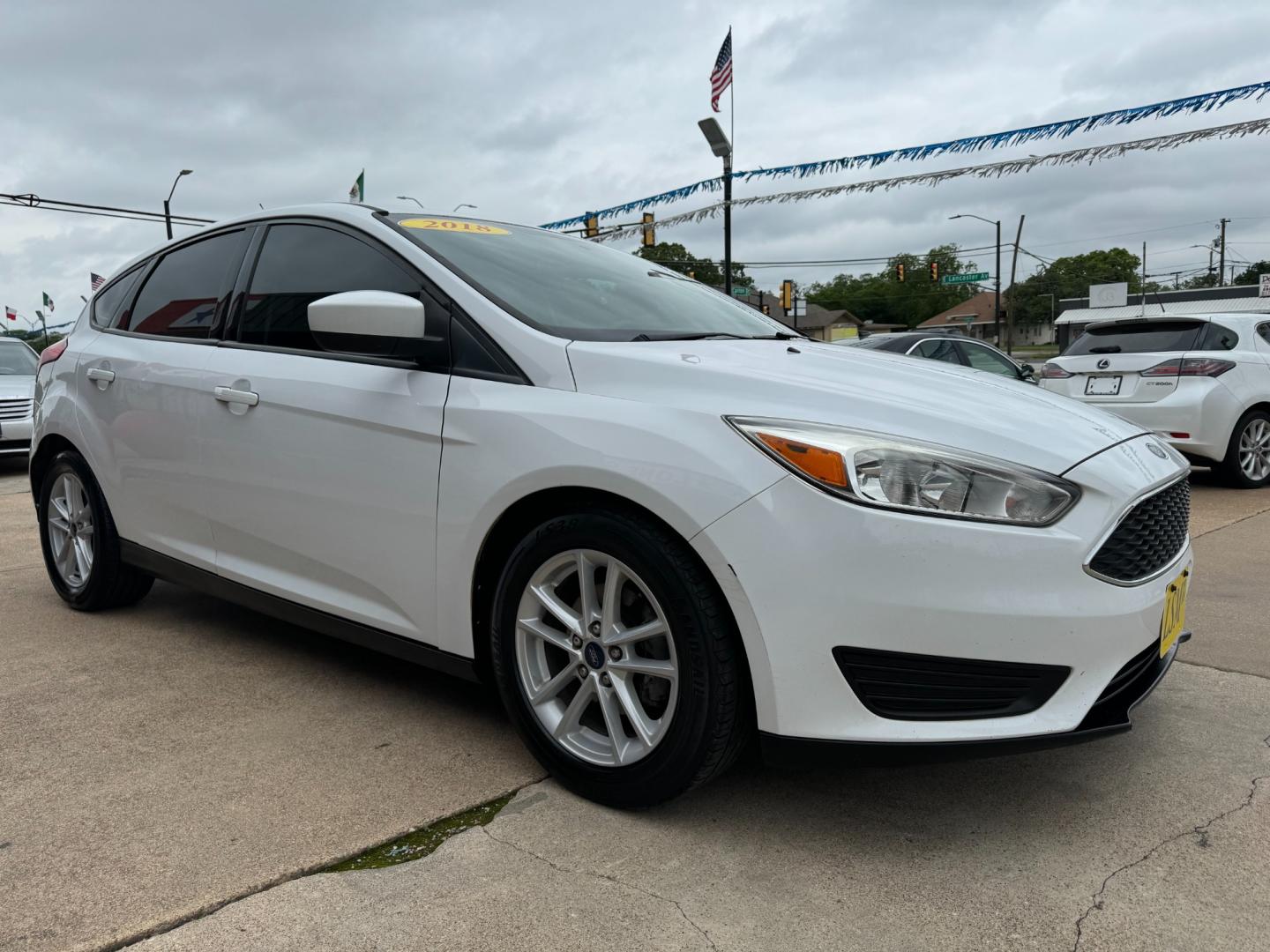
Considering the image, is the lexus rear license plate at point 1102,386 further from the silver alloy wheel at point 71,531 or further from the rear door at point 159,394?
the silver alloy wheel at point 71,531

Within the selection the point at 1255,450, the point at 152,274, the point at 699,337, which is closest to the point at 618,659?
the point at 699,337

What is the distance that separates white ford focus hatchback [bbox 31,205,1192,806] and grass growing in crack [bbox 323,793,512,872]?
0.22 m

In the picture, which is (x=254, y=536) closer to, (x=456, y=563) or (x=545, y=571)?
(x=456, y=563)

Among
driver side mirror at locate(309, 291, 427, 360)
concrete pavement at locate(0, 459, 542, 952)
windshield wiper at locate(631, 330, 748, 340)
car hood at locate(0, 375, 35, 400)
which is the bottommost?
concrete pavement at locate(0, 459, 542, 952)

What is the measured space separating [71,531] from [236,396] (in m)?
1.65

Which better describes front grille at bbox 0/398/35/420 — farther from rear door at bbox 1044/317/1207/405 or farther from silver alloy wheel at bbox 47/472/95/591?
rear door at bbox 1044/317/1207/405

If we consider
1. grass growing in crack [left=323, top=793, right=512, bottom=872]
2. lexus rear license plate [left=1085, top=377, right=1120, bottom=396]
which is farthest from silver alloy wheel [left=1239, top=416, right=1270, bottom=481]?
grass growing in crack [left=323, top=793, right=512, bottom=872]

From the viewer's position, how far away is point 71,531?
431 cm

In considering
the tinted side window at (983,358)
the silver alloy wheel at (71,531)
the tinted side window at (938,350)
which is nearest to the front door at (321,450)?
the silver alloy wheel at (71,531)

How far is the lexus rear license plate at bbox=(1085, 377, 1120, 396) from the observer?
8.08m

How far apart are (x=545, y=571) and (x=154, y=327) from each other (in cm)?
230

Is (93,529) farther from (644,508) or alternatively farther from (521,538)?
(644,508)

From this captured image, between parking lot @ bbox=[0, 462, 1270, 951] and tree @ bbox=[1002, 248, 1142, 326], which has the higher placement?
tree @ bbox=[1002, 248, 1142, 326]

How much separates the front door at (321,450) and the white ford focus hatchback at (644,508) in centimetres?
1
